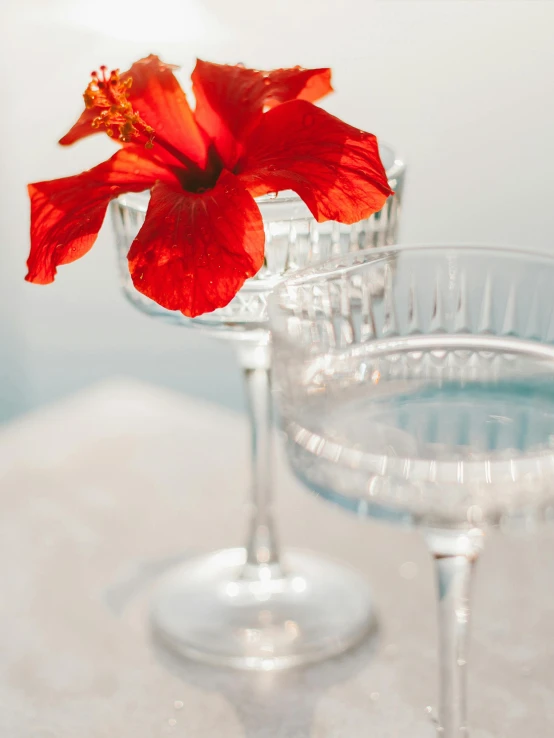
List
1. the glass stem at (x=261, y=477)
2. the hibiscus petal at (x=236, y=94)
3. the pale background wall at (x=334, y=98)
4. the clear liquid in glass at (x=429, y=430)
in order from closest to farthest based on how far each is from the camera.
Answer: the clear liquid in glass at (x=429, y=430) → the hibiscus petal at (x=236, y=94) → the glass stem at (x=261, y=477) → the pale background wall at (x=334, y=98)

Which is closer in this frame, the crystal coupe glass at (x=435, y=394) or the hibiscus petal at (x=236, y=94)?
the crystal coupe glass at (x=435, y=394)

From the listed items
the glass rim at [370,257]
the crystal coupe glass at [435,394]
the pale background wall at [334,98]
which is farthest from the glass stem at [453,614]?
the pale background wall at [334,98]

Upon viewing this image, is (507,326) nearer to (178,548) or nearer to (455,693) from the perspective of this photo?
(455,693)

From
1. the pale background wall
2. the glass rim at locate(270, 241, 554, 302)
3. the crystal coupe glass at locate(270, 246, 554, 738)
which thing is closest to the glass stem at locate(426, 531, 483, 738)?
the crystal coupe glass at locate(270, 246, 554, 738)

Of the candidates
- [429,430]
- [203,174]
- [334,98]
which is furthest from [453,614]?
[334,98]

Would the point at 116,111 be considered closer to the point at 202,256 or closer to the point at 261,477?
the point at 202,256

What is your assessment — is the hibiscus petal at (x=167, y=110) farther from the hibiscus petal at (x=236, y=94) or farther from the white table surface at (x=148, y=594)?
the white table surface at (x=148, y=594)
